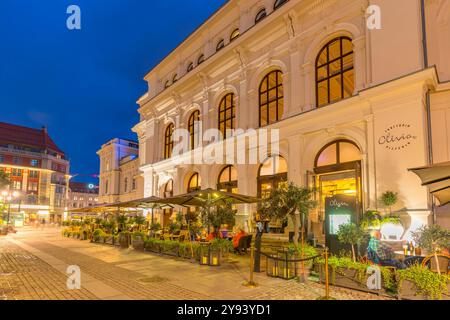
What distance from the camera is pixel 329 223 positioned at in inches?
481

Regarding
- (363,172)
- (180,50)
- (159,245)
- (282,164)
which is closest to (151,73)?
(180,50)

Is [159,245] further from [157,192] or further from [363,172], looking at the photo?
[157,192]

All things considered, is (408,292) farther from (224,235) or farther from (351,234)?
(224,235)

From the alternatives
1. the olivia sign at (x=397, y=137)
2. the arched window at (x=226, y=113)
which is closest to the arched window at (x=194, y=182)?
the arched window at (x=226, y=113)

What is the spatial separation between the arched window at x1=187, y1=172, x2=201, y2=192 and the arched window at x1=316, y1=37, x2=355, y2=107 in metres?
11.7

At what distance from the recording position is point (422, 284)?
282 inches

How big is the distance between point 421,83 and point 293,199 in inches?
266

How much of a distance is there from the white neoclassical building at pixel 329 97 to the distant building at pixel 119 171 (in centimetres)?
2130

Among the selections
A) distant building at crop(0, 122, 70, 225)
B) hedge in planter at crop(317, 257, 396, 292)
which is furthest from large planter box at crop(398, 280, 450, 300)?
distant building at crop(0, 122, 70, 225)

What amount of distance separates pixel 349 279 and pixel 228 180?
47.9 feet

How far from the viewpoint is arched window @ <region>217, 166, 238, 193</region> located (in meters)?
22.1

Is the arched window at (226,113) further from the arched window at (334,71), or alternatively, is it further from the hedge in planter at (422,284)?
the hedge in planter at (422,284)

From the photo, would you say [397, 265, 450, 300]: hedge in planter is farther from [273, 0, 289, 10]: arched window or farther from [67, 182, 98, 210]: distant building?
[67, 182, 98, 210]: distant building

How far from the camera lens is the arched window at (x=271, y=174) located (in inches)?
739
